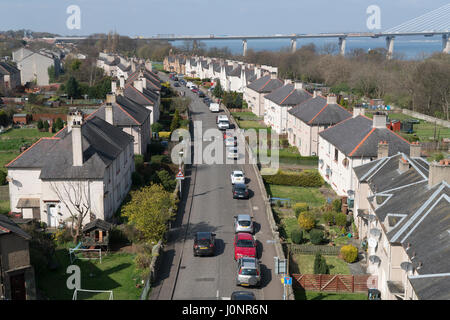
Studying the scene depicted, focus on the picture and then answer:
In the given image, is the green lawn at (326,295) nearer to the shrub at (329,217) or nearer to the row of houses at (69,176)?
the shrub at (329,217)

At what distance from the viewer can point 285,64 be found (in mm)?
135125

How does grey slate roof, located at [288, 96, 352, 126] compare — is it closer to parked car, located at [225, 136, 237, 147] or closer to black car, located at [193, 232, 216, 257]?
parked car, located at [225, 136, 237, 147]

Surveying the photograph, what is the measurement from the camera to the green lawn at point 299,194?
132ft

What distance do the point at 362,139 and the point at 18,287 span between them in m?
27.3

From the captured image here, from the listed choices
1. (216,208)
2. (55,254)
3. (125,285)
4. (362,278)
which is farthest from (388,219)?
(55,254)

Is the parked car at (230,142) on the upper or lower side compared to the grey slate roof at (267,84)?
lower

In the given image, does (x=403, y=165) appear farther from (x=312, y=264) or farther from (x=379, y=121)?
(x=379, y=121)

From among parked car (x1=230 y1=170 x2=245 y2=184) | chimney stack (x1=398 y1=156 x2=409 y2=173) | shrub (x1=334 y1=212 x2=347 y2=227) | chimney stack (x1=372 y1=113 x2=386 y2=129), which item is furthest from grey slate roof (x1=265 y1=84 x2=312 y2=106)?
chimney stack (x1=398 y1=156 x2=409 y2=173)

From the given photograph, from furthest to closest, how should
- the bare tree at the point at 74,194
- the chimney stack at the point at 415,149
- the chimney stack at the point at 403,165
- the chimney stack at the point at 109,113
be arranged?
the chimney stack at the point at 109,113
the chimney stack at the point at 415,149
the bare tree at the point at 74,194
the chimney stack at the point at 403,165

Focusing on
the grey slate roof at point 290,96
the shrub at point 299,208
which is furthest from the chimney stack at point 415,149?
the grey slate roof at point 290,96

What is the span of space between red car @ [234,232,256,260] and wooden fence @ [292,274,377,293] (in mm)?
2908

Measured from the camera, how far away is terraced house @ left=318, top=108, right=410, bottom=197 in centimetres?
3822

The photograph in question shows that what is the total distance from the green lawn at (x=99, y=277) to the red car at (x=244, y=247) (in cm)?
547
